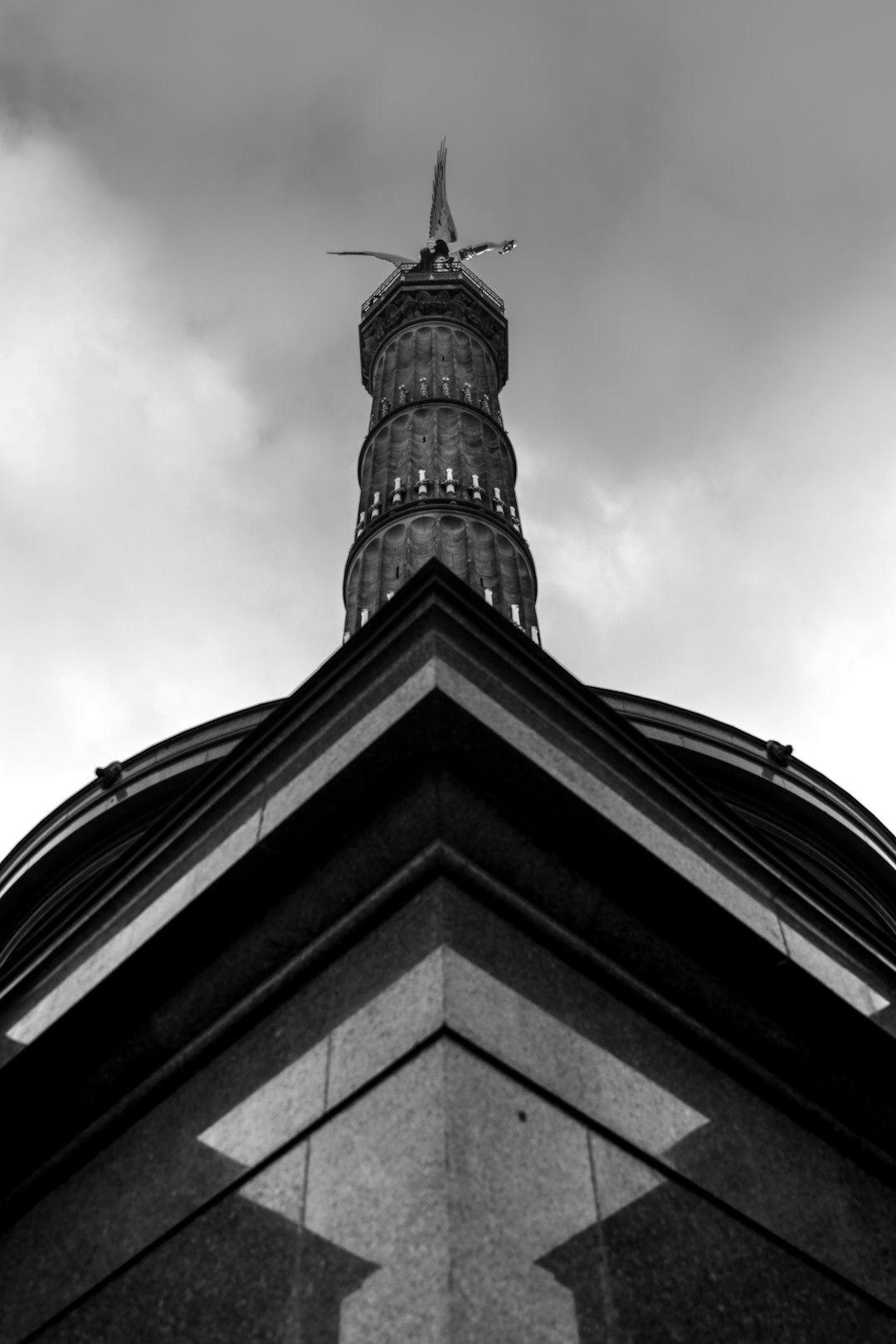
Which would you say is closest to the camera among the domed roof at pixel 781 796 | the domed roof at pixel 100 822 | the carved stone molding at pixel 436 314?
the domed roof at pixel 100 822

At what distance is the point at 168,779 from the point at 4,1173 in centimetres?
872

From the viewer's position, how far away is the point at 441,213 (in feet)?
204

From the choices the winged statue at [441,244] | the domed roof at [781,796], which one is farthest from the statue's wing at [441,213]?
the domed roof at [781,796]

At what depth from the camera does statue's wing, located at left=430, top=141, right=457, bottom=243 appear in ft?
200

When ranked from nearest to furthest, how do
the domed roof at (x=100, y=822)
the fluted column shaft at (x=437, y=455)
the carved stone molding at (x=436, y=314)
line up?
the domed roof at (x=100, y=822) < the fluted column shaft at (x=437, y=455) < the carved stone molding at (x=436, y=314)

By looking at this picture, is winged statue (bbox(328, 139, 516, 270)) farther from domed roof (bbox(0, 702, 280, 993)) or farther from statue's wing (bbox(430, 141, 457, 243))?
domed roof (bbox(0, 702, 280, 993))

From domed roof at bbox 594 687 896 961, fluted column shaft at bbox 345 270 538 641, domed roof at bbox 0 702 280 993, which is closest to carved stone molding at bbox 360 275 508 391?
fluted column shaft at bbox 345 270 538 641

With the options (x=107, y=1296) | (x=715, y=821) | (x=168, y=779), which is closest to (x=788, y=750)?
(x=168, y=779)

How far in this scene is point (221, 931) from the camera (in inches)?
330

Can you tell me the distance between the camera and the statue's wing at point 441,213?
200 ft

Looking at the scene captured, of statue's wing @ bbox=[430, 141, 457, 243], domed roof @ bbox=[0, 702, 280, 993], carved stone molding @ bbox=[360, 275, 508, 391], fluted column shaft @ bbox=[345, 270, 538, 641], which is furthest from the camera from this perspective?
statue's wing @ bbox=[430, 141, 457, 243]

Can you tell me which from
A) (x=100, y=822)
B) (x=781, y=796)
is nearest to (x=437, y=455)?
(x=781, y=796)

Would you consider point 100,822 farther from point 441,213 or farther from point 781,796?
point 441,213

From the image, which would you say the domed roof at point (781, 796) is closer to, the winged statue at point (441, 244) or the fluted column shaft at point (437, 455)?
the fluted column shaft at point (437, 455)
